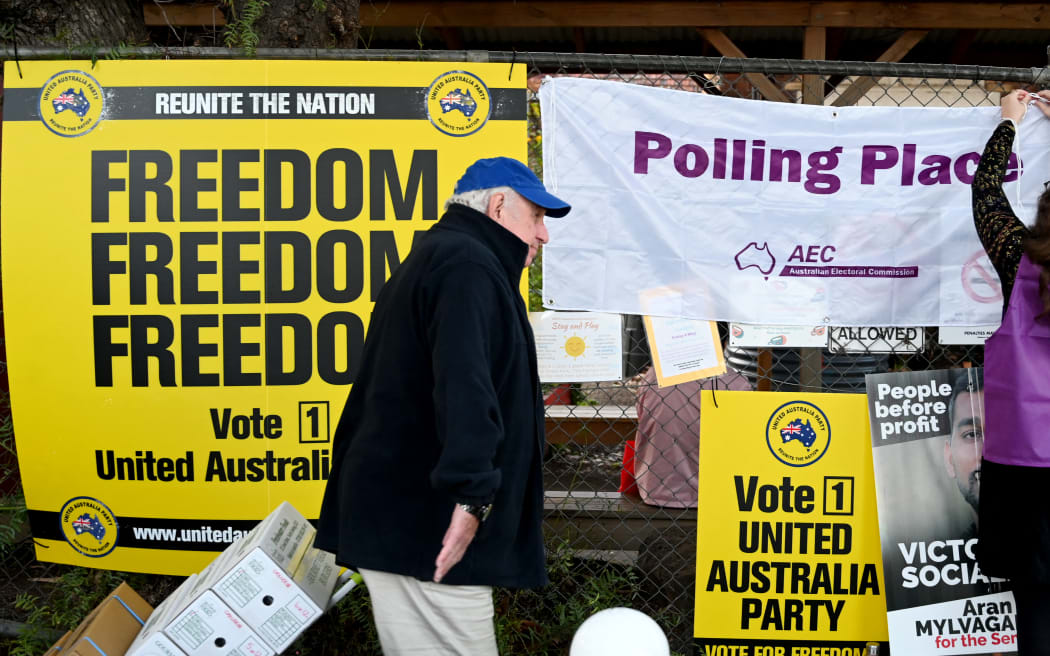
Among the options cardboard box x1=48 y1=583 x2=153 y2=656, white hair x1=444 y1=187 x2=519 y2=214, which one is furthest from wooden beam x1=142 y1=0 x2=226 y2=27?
white hair x1=444 y1=187 x2=519 y2=214

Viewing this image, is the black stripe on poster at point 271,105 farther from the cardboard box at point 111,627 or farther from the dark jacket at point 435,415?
the cardboard box at point 111,627

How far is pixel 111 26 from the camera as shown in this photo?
11.8ft

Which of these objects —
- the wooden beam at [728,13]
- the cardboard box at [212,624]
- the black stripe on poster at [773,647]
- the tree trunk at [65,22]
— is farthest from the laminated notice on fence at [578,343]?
the wooden beam at [728,13]

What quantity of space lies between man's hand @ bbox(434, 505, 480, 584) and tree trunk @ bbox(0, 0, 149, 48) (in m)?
2.52

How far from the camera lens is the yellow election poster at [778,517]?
3.11m

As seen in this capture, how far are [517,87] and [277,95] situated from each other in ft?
2.80

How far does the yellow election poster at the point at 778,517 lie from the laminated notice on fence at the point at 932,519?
0.25 ft

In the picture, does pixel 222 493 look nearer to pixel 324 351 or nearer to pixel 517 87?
pixel 324 351

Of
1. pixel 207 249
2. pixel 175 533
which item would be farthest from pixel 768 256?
pixel 175 533

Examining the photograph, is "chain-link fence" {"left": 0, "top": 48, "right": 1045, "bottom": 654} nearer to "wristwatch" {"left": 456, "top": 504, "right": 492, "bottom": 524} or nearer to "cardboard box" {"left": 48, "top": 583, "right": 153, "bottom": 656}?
"cardboard box" {"left": 48, "top": 583, "right": 153, "bottom": 656}

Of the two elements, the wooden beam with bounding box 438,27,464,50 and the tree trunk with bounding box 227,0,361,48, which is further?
the wooden beam with bounding box 438,27,464,50

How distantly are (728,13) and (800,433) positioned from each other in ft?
12.2

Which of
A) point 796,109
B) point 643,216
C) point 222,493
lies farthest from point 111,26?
point 796,109

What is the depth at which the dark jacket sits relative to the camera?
2068 mm
